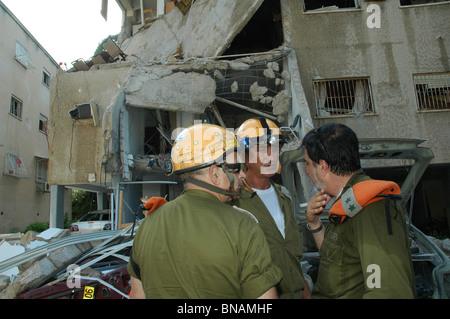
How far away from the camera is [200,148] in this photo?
5.76 feet

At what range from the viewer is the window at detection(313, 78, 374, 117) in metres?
8.54

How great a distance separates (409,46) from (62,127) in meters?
10.9

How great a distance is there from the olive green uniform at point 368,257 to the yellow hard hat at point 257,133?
3.93 feet

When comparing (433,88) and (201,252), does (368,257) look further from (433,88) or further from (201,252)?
(433,88)

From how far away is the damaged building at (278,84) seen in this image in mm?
8344

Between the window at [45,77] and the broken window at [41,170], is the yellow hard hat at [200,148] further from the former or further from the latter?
the window at [45,77]

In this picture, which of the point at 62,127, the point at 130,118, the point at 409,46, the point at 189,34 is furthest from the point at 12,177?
the point at 409,46

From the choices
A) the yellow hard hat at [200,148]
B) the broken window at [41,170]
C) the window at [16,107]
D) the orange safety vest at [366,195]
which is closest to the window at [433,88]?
the orange safety vest at [366,195]

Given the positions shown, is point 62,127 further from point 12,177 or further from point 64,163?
point 12,177

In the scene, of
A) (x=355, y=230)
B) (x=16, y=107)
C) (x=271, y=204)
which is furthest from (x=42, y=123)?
(x=355, y=230)

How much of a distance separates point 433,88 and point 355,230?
9.13 meters
